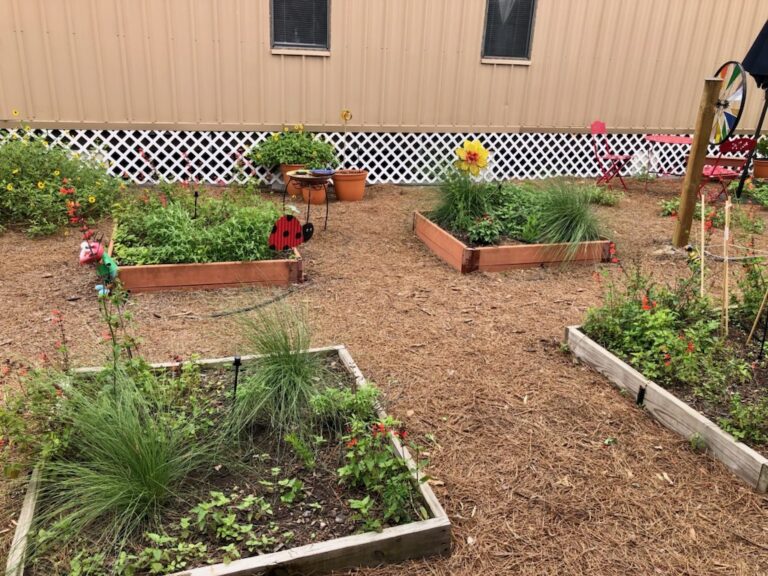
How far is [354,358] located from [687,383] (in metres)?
1.71

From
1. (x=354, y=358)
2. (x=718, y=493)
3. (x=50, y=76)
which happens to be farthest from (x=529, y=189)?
(x=50, y=76)

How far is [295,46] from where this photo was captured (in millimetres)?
7031

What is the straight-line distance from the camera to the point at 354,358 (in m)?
3.37

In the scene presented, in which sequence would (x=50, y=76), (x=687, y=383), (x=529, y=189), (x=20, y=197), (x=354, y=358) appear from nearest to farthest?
(x=687, y=383)
(x=354, y=358)
(x=20, y=197)
(x=529, y=189)
(x=50, y=76)

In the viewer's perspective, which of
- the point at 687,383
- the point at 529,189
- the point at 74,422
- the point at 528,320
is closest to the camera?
the point at 74,422

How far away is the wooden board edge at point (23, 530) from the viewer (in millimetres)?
1829

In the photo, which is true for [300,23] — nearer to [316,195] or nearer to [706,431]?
[316,195]

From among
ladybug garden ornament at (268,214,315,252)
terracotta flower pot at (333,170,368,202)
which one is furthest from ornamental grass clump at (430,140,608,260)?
terracotta flower pot at (333,170,368,202)

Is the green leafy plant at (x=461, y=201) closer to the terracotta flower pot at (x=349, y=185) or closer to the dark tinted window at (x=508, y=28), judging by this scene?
the terracotta flower pot at (x=349, y=185)

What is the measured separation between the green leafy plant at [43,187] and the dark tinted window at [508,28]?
4837 millimetres

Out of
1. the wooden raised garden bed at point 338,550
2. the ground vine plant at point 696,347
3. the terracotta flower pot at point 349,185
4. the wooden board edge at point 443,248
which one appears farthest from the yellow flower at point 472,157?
the wooden raised garden bed at point 338,550

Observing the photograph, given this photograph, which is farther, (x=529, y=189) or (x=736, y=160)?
(x=736, y=160)

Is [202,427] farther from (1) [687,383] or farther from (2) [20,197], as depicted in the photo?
(2) [20,197]

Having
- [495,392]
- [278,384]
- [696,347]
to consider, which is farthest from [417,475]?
[696,347]
